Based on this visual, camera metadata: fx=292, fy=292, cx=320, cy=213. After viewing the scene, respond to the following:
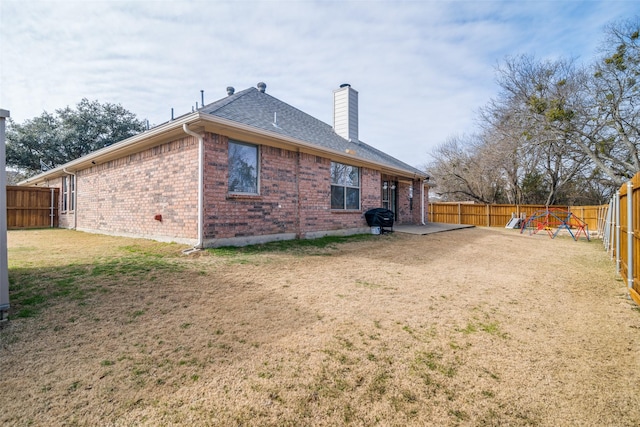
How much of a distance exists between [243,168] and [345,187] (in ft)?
13.8

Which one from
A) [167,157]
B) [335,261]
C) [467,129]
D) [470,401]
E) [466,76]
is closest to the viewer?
[470,401]

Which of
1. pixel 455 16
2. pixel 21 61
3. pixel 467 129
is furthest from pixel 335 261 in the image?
pixel 467 129

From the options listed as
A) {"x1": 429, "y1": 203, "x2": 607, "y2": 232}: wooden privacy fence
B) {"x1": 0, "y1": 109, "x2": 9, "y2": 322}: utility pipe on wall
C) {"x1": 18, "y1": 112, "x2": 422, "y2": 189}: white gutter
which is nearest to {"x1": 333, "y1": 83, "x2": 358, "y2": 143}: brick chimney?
{"x1": 18, "y1": 112, "x2": 422, "y2": 189}: white gutter

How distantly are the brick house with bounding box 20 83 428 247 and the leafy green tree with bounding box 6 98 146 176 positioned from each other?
14037 millimetres

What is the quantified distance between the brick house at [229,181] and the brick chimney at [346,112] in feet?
5.18

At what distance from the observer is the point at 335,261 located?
237 inches

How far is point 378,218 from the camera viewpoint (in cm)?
1078

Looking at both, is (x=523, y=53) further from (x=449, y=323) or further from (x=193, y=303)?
(x=193, y=303)

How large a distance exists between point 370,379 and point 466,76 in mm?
14313

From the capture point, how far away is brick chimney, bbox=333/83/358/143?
1285 cm

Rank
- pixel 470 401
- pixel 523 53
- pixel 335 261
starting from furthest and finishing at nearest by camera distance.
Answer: pixel 523 53, pixel 335 261, pixel 470 401

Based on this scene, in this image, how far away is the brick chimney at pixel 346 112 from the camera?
12.9 m

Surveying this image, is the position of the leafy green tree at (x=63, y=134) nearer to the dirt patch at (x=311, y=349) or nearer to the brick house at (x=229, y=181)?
the brick house at (x=229, y=181)

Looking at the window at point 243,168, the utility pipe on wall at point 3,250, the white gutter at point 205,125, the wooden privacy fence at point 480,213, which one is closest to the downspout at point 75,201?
the white gutter at point 205,125
